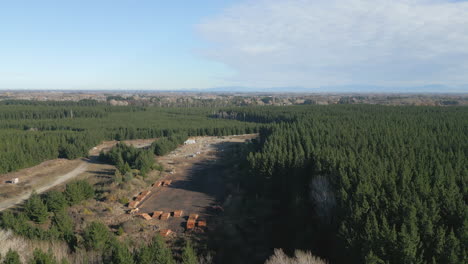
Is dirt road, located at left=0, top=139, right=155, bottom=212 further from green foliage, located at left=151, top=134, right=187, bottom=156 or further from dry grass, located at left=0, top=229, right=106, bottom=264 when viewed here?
dry grass, located at left=0, top=229, right=106, bottom=264

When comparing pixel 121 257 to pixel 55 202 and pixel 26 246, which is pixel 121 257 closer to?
pixel 26 246

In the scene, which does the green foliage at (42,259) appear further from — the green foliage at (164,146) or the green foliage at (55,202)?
the green foliage at (164,146)

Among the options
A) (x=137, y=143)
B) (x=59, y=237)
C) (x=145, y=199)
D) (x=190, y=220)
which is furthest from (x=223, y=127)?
(x=59, y=237)

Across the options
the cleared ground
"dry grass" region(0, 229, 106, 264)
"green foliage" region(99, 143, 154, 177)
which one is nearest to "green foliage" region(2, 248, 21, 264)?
"dry grass" region(0, 229, 106, 264)

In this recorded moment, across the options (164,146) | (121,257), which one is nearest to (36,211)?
(121,257)

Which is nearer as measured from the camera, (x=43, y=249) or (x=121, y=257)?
(x=121, y=257)
